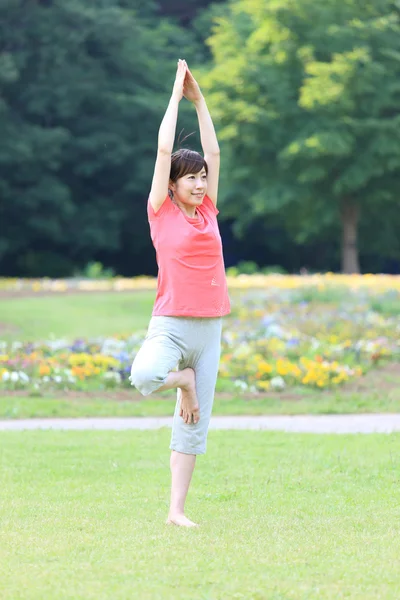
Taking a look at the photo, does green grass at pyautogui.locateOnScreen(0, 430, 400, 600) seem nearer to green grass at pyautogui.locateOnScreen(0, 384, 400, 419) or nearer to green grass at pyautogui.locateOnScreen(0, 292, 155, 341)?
green grass at pyautogui.locateOnScreen(0, 384, 400, 419)

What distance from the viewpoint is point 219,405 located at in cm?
998

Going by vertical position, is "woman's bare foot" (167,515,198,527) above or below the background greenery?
above

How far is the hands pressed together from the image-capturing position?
16.7 feet

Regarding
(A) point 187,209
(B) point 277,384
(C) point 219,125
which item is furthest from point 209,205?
(C) point 219,125

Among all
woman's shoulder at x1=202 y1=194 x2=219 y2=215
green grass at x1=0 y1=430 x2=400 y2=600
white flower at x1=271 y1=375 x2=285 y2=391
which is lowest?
white flower at x1=271 y1=375 x2=285 y2=391

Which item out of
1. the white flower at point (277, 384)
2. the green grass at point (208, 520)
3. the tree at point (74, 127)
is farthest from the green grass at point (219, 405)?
the tree at point (74, 127)

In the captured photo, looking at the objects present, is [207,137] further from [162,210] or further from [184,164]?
[162,210]

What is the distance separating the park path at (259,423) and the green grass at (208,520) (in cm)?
55

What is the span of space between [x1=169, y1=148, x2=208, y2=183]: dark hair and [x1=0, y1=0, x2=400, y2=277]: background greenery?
22.6 meters

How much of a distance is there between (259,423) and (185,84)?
413 centimetres

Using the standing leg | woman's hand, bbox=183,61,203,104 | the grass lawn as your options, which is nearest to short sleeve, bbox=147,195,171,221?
woman's hand, bbox=183,61,203,104

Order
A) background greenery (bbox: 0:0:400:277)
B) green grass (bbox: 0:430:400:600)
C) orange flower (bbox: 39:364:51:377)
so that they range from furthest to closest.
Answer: background greenery (bbox: 0:0:400:277), orange flower (bbox: 39:364:51:377), green grass (bbox: 0:430:400:600)

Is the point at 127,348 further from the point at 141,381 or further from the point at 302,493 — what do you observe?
the point at 141,381

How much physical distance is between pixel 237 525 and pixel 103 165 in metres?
31.0
